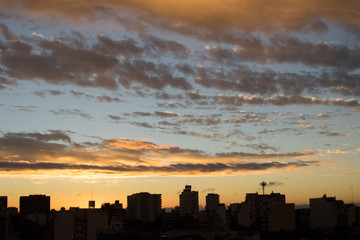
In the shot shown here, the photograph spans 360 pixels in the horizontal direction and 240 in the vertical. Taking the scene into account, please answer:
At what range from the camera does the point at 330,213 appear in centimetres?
13675

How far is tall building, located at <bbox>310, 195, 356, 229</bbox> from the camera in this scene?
13600cm

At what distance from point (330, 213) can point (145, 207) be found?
197 ft

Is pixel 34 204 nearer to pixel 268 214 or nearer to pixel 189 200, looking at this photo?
pixel 189 200

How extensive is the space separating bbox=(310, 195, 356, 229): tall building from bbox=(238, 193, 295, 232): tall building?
420 inches

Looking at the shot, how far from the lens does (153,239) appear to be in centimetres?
9219

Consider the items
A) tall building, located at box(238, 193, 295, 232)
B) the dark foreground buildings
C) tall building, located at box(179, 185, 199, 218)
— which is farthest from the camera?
tall building, located at box(179, 185, 199, 218)

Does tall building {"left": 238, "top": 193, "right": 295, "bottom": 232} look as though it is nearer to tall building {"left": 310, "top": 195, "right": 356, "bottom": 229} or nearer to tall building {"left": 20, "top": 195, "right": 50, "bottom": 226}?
tall building {"left": 310, "top": 195, "right": 356, "bottom": 229}

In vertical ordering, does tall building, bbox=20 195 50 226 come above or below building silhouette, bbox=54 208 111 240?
above

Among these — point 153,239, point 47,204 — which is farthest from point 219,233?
point 47,204

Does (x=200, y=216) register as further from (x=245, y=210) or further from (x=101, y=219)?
(x=101, y=219)

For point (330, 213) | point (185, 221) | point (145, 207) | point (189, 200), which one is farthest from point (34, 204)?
point (330, 213)

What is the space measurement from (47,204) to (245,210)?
8008 centimetres

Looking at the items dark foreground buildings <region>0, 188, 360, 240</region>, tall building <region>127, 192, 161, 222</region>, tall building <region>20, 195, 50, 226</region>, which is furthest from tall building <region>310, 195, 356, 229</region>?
tall building <region>20, 195, 50, 226</region>

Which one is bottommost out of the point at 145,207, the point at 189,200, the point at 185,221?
the point at 185,221
